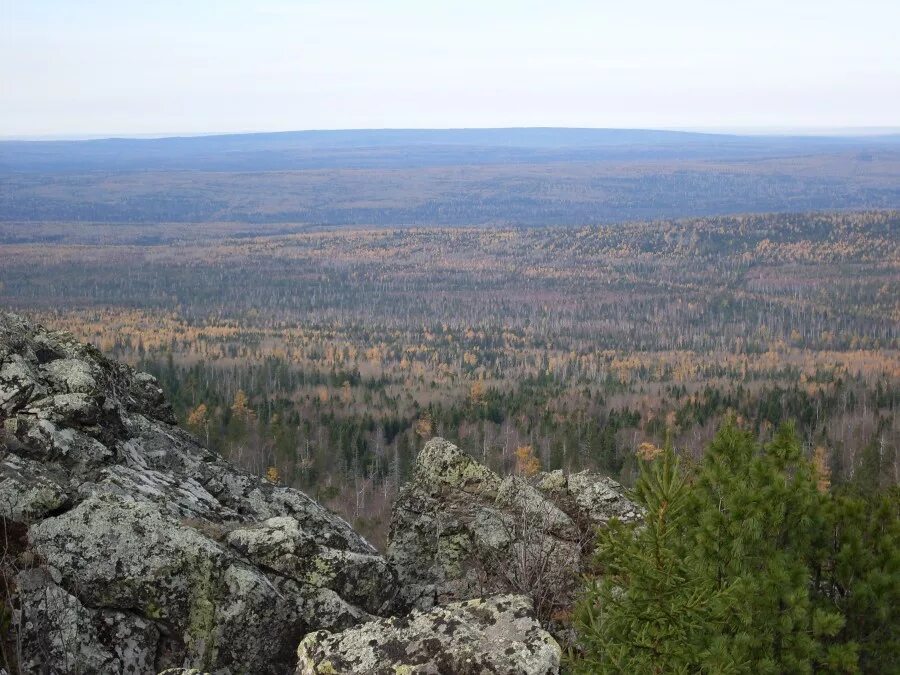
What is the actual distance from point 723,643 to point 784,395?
14057cm

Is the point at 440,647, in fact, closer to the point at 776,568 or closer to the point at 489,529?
the point at 776,568

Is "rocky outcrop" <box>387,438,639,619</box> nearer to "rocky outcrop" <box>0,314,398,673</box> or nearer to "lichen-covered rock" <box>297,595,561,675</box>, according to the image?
"rocky outcrop" <box>0,314,398,673</box>

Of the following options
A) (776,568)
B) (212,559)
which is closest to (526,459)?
(776,568)

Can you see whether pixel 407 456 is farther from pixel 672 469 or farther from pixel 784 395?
pixel 672 469

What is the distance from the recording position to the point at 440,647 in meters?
12.8

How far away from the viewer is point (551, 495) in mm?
25953

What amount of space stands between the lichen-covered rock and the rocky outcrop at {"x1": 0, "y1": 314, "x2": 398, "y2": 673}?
374cm

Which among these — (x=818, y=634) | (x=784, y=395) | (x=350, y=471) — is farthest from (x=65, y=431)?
(x=784, y=395)

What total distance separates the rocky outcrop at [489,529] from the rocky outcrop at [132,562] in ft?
9.64

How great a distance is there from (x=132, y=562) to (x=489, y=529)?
9.63 metres

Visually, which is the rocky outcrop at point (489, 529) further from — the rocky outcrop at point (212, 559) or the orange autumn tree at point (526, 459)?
the orange autumn tree at point (526, 459)

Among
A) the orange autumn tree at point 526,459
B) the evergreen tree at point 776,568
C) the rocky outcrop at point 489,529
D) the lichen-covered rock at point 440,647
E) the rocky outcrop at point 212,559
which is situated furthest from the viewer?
the orange autumn tree at point 526,459

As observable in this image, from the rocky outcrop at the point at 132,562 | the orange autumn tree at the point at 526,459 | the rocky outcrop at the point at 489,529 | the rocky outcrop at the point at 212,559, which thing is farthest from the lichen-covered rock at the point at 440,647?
the orange autumn tree at the point at 526,459

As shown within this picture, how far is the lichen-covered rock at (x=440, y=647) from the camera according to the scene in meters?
12.6
